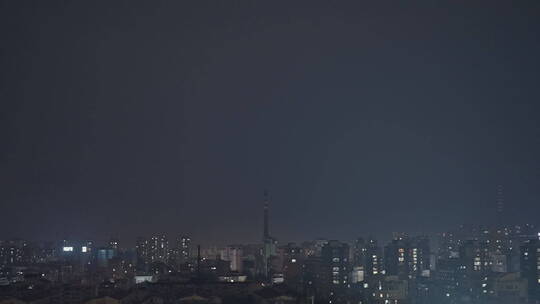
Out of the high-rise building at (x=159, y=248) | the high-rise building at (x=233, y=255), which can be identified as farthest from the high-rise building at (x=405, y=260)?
the high-rise building at (x=159, y=248)

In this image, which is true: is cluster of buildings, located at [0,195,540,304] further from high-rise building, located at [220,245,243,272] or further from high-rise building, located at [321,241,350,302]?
high-rise building, located at [220,245,243,272]

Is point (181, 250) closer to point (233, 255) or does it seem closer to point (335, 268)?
point (233, 255)

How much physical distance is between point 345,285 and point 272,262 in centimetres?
1336

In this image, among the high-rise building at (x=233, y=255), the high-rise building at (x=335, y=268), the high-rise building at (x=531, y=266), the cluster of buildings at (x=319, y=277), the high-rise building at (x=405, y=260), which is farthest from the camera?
the high-rise building at (x=233, y=255)

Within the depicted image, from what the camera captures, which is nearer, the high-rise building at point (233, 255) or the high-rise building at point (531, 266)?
the high-rise building at point (531, 266)

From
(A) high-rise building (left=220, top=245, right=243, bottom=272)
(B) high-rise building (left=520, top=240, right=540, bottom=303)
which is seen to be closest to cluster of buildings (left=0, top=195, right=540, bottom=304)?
(B) high-rise building (left=520, top=240, right=540, bottom=303)

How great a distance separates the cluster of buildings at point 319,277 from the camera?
1958cm

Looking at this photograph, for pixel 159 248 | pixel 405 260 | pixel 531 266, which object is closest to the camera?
pixel 531 266

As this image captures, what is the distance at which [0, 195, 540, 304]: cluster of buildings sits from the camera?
1958cm

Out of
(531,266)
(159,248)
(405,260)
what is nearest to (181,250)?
(159,248)

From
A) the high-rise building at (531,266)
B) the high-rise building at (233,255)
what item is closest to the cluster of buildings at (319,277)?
the high-rise building at (531,266)

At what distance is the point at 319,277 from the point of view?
1109 inches

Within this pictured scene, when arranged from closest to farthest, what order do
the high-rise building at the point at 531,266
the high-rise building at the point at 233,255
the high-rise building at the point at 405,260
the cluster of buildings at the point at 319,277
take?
the cluster of buildings at the point at 319,277 < the high-rise building at the point at 531,266 < the high-rise building at the point at 405,260 < the high-rise building at the point at 233,255

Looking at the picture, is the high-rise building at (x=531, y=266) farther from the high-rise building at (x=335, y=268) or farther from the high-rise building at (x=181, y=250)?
the high-rise building at (x=181, y=250)
